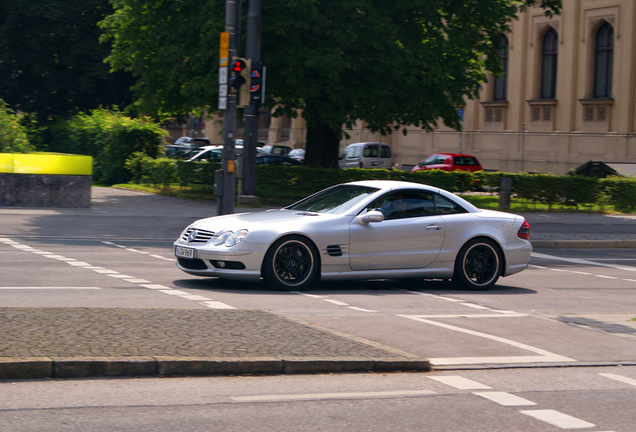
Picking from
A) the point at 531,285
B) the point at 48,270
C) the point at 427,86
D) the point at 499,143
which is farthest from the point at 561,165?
the point at 48,270

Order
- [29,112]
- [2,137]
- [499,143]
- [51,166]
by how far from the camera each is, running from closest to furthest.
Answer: [51,166]
[2,137]
[29,112]
[499,143]

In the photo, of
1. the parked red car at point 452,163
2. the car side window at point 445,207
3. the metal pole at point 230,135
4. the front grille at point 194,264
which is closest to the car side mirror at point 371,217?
the car side window at point 445,207

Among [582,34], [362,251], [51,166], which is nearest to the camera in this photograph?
[362,251]

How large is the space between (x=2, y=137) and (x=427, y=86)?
492 inches

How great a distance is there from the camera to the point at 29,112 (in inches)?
1497

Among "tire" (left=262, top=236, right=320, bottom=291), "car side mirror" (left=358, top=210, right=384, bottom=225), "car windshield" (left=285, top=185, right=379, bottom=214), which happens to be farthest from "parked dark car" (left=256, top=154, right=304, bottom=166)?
"tire" (left=262, top=236, right=320, bottom=291)

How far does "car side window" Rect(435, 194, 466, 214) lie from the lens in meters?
11.2

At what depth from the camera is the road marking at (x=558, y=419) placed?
5152mm

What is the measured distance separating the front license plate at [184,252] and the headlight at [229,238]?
33 cm

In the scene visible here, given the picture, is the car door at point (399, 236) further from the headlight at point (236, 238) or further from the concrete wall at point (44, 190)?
the concrete wall at point (44, 190)

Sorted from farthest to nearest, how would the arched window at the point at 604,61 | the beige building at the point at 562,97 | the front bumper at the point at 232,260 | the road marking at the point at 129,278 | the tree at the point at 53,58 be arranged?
the arched window at the point at 604,61 → the beige building at the point at 562,97 → the tree at the point at 53,58 → the front bumper at the point at 232,260 → the road marking at the point at 129,278

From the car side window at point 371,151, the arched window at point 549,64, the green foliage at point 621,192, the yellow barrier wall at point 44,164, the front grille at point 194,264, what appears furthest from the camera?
the arched window at point 549,64

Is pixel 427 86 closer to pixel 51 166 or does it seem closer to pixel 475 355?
pixel 51 166

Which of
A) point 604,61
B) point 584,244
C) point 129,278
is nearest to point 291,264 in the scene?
point 129,278
